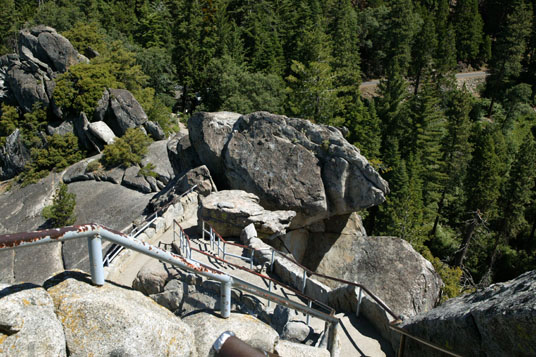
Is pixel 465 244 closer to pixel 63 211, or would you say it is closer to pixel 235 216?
pixel 235 216

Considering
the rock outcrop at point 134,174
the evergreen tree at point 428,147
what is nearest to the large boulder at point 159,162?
the rock outcrop at point 134,174

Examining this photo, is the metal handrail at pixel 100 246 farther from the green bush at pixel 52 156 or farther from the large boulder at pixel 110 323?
the green bush at pixel 52 156

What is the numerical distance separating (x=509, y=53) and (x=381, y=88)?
24973 mm

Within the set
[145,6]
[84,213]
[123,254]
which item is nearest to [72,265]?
[84,213]

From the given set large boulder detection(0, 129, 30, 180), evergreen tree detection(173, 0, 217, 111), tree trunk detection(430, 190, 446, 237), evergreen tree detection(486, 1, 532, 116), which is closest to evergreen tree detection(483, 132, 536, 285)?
tree trunk detection(430, 190, 446, 237)

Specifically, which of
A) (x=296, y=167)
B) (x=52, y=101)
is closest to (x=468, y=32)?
(x=52, y=101)

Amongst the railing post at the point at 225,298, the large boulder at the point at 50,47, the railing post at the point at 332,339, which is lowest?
the railing post at the point at 332,339

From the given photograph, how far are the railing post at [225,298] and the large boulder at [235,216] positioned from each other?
7.56 m

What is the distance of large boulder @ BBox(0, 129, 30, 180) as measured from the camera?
35000 mm

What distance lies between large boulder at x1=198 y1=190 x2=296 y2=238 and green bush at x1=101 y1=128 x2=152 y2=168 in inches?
777

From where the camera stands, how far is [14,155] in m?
35.2

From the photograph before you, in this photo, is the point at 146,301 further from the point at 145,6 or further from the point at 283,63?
the point at 145,6

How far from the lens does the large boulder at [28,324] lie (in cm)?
346

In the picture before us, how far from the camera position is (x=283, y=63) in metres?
46.4
